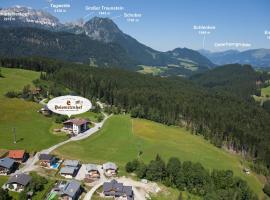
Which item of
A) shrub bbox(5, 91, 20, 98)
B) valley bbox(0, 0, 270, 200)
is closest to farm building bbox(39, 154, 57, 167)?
valley bbox(0, 0, 270, 200)

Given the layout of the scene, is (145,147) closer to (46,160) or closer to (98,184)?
(98,184)

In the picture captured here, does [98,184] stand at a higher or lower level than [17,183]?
lower

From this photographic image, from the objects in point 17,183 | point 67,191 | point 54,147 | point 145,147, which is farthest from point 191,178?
point 17,183

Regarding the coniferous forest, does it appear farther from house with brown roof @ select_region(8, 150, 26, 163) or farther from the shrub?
house with brown roof @ select_region(8, 150, 26, 163)

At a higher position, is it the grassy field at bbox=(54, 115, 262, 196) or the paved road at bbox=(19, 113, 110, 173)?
the paved road at bbox=(19, 113, 110, 173)

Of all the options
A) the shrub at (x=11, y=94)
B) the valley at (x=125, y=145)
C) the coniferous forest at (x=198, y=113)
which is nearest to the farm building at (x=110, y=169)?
the valley at (x=125, y=145)

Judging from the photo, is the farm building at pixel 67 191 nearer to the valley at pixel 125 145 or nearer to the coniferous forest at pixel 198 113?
the valley at pixel 125 145
